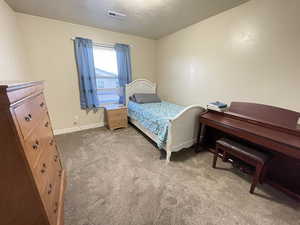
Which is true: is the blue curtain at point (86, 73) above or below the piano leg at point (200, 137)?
above

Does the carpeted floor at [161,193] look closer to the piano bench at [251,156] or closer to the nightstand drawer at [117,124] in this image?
the piano bench at [251,156]

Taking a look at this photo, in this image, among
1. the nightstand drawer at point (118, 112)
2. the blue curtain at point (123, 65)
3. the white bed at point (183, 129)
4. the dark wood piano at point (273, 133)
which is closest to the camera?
the dark wood piano at point (273, 133)

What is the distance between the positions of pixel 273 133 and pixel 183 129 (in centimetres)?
110

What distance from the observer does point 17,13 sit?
239 cm

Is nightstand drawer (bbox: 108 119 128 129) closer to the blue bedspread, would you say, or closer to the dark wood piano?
the blue bedspread

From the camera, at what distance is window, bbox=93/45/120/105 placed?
334 centimetres

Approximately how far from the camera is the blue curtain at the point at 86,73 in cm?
296

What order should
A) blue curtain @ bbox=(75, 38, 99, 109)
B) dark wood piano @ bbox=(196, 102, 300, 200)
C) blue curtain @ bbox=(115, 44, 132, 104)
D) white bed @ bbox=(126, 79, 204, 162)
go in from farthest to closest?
blue curtain @ bbox=(115, 44, 132, 104)
blue curtain @ bbox=(75, 38, 99, 109)
white bed @ bbox=(126, 79, 204, 162)
dark wood piano @ bbox=(196, 102, 300, 200)

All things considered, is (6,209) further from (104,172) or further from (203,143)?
(203,143)

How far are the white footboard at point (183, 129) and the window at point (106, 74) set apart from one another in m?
2.23

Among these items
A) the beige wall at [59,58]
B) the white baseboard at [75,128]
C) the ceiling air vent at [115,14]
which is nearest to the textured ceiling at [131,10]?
the ceiling air vent at [115,14]

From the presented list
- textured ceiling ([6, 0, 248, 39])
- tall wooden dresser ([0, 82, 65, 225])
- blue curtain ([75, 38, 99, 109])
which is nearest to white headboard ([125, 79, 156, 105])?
blue curtain ([75, 38, 99, 109])

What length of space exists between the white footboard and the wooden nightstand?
5.48 feet

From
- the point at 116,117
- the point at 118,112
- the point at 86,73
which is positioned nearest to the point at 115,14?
the point at 86,73
